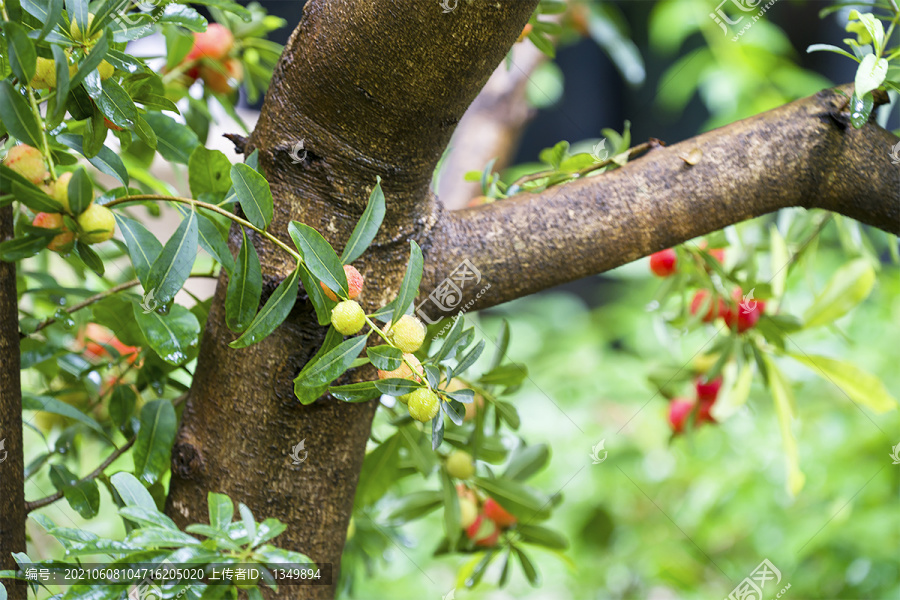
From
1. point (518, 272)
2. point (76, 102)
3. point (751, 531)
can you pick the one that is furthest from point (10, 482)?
point (751, 531)

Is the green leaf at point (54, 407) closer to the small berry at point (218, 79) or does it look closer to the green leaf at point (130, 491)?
the green leaf at point (130, 491)

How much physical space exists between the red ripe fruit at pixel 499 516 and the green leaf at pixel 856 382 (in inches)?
12.0

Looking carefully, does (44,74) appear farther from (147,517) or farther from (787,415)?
(787,415)

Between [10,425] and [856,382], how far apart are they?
0.70m

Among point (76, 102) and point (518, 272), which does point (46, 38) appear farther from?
point (518, 272)

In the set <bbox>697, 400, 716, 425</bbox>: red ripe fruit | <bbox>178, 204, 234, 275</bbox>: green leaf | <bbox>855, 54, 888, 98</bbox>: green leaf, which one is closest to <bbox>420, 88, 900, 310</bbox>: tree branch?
<bbox>855, 54, 888, 98</bbox>: green leaf

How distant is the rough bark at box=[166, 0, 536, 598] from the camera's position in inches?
14.3

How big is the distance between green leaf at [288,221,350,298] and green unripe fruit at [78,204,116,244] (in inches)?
3.4

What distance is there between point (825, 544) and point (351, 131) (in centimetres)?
97

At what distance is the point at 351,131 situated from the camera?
39 cm

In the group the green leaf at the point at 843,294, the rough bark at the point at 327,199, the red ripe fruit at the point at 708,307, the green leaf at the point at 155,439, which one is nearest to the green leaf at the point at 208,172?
the rough bark at the point at 327,199

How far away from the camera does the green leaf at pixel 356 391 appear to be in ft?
1.12

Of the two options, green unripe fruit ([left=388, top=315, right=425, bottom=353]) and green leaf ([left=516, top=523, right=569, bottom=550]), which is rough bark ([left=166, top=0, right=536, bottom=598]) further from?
green leaf ([left=516, top=523, right=569, bottom=550])

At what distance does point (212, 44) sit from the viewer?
638 millimetres
